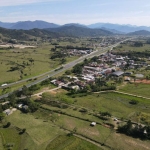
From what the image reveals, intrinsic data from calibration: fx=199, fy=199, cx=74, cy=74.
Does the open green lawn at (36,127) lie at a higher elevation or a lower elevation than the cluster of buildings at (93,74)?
lower

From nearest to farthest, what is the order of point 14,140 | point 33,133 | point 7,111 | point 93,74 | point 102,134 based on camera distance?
point 14,140, point 102,134, point 33,133, point 7,111, point 93,74

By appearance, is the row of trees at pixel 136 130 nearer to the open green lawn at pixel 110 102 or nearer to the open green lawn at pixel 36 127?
the open green lawn at pixel 110 102

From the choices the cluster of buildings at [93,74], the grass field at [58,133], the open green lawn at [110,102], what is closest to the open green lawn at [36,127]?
the grass field at [58,133]

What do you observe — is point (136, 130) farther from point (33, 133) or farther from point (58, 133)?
point (33, 133)

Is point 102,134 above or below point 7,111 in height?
below

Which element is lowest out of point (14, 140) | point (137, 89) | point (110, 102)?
point (14, 140)

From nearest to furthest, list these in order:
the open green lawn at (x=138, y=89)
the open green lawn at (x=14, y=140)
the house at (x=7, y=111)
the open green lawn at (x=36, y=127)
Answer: the open green lawn at (x=14, y=140), the open green lawn at (x=36, y=127), the house at (x=7, y=111), the open green lawn at (x=138, y=89)

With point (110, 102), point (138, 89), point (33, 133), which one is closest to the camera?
point (33, 133)

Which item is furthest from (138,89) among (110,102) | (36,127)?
(36,127)
